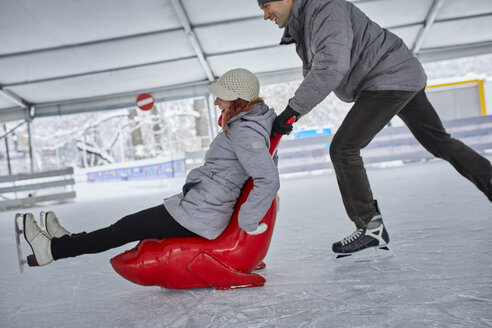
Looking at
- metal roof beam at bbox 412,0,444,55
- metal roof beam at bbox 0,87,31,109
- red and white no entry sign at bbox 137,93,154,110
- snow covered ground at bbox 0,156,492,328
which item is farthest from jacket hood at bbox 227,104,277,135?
metal roof beam at bbox 0,87,31,109

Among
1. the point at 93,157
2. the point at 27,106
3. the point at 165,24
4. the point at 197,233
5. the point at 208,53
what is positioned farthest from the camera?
the point at 93,157

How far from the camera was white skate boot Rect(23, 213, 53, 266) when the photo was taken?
1.46 metres

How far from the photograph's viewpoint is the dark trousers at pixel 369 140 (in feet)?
5.47

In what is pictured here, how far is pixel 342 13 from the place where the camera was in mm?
1527

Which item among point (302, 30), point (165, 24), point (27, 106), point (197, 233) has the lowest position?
point (197, 233)

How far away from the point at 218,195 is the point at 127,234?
0.35m

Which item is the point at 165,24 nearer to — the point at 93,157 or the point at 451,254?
the point at 451,254

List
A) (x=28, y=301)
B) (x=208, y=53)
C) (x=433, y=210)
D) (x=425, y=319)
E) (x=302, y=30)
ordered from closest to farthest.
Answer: (x=425, y=319), (x=28, y=301), (x=302, y=30), (x=433, y=210), (x=208, y=53)

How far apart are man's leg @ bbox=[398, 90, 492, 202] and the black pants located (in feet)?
3.67

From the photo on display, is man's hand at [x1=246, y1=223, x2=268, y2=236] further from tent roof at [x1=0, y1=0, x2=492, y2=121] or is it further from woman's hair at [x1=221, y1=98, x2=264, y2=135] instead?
tent roof at [x1=0, y1=0, x2=492, y2=121]

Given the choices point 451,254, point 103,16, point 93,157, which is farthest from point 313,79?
point 93,157

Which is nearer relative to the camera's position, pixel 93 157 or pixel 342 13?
pixel 342 13

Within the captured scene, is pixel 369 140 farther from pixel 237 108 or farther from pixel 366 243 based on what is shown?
pixel 237 108

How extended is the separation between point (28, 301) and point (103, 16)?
4.90 meters
